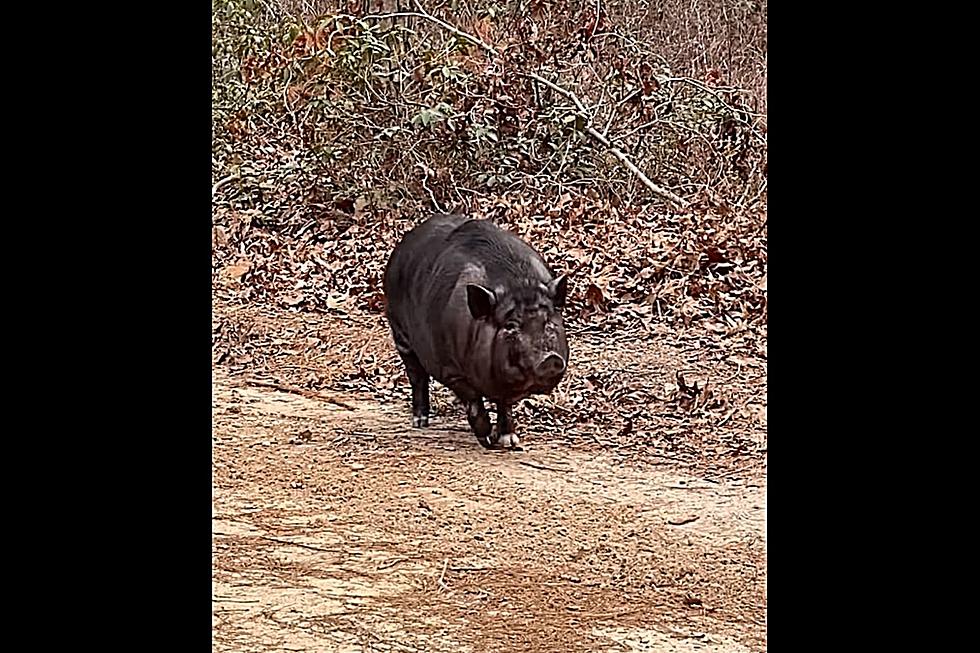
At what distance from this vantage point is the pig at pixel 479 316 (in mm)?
6473

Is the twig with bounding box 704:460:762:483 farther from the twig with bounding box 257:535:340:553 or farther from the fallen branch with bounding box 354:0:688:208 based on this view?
the fallen branch with bounding box 354:0:688:208

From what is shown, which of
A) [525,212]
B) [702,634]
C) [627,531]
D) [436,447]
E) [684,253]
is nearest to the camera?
[702,634]

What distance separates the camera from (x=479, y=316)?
6520mm

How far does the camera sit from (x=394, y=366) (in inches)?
361

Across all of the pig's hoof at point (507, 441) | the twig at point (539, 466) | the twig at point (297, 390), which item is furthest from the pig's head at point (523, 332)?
the twig at point (297, 390)

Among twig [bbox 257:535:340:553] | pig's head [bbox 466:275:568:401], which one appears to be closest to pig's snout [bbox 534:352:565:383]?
pig's head [bbox 466:275:568:401]

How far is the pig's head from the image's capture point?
6.45 m

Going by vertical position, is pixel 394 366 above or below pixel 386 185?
below

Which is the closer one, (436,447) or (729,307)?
(436,447)

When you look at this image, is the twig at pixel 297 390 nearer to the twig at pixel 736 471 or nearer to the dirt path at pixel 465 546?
the dirt path at pixel 465 546

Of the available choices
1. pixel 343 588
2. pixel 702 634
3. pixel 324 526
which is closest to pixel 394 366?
pixel 324 526
